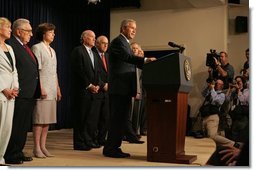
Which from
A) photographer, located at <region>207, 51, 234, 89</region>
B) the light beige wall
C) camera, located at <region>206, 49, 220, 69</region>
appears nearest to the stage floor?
photographer, located at <region>207, 51, 234, 89</region>

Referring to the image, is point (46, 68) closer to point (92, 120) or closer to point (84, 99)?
point (84, 99)

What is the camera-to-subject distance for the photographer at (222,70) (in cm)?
450

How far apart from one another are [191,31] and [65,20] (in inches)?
72.8

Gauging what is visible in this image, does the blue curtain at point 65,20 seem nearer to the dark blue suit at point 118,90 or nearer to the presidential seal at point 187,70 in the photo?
the dark blue suit at point 118,90

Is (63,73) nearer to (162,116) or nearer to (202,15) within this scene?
(202,15)

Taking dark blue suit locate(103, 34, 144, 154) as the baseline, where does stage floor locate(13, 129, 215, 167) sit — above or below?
below

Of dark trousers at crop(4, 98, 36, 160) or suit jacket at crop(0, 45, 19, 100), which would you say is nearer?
suit jacket at crop(0, 45, 19, 100)

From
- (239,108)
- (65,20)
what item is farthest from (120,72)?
(65,20)

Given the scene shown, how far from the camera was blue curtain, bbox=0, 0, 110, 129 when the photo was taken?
536cm

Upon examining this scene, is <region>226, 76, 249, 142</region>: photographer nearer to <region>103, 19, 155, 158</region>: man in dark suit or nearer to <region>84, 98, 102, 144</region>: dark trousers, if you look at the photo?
<region>103, 19, 155, 158</region>: man in dark suit

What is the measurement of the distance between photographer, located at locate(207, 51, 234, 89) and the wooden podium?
1.95m

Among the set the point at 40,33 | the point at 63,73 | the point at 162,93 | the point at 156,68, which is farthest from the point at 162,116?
the point at 63,73

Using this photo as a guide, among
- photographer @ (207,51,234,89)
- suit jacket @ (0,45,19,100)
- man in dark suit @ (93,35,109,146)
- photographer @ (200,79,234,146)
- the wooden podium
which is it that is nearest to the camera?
suit jacket @ (0,45,19,100)

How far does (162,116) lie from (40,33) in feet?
3.65
